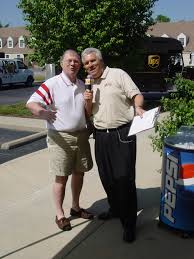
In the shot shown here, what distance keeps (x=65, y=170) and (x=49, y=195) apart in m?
1.15

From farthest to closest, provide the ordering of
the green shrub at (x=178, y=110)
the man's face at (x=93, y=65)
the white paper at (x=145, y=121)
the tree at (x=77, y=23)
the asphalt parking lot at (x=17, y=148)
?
1. the tree at (x=77, y=23)
2. the asphalt parking lot at (x=17, y=148)
3. the green shrub at (x=178, y=110)
4. the man's face at (x=93, y=65)
5. the white paper at (x=145, y=121)

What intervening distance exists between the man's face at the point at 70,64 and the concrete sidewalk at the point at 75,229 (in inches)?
60.0

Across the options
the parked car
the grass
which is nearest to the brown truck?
the grass

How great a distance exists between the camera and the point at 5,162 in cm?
674

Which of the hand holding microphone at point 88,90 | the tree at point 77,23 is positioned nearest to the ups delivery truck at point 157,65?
the tree at point 77,23

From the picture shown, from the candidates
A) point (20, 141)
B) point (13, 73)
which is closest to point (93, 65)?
point (20, 141)

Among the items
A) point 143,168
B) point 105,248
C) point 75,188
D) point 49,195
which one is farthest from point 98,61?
point 143,168

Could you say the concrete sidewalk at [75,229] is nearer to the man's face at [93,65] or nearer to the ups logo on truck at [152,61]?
the man's face at [93,65]

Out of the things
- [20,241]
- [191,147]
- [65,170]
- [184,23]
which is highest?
[184,23]

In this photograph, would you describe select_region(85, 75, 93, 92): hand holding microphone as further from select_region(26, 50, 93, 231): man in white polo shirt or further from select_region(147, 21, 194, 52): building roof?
select_region(147, 21, 194, 52): building roof

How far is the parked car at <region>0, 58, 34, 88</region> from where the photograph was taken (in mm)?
22911

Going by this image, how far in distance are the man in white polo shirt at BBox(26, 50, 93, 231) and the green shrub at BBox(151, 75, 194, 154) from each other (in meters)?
1.28

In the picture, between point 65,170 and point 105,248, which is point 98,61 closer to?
point 65,170

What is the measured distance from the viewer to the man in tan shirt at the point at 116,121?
12.1ft
